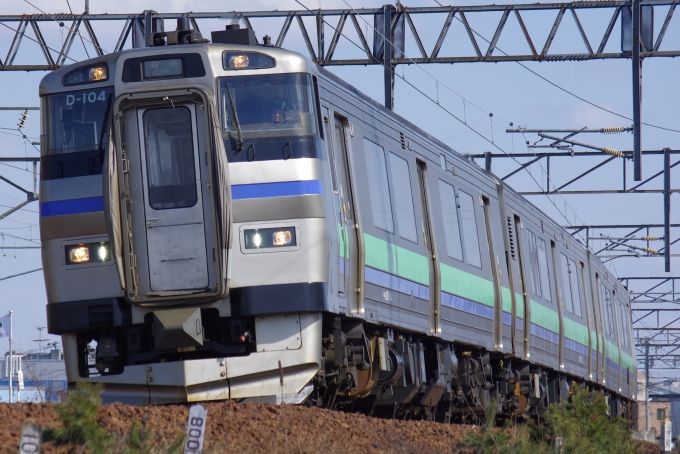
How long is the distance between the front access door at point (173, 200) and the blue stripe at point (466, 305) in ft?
13.5

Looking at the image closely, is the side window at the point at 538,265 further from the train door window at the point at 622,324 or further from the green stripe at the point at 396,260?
the train door window at the point at 622,324

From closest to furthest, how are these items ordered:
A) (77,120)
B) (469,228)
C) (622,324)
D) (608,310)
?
(77,120) → (469,228) → (608,310) → (622,324)

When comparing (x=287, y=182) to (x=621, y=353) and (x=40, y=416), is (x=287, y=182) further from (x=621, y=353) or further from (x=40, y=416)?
(x=621, y=353)

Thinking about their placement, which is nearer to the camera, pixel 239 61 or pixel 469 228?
A: pixel 239 61

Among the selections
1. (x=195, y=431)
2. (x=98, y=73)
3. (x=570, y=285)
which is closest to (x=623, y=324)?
(x=570, y=285)

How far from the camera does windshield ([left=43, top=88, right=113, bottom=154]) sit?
8977 mm

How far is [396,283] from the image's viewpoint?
1062 cm

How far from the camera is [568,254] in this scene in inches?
765

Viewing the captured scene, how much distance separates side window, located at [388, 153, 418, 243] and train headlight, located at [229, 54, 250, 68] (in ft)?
8.06

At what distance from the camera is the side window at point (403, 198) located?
11.0 m

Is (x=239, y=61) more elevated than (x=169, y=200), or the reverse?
(x=239, y=61)

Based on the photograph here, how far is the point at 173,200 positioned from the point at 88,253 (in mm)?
828

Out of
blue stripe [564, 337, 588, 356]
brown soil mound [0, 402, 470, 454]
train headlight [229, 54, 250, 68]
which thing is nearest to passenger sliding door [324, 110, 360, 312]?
train headlight [229, 54, 250, 68]

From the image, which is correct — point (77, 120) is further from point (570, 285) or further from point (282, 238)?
point (570, 285)
